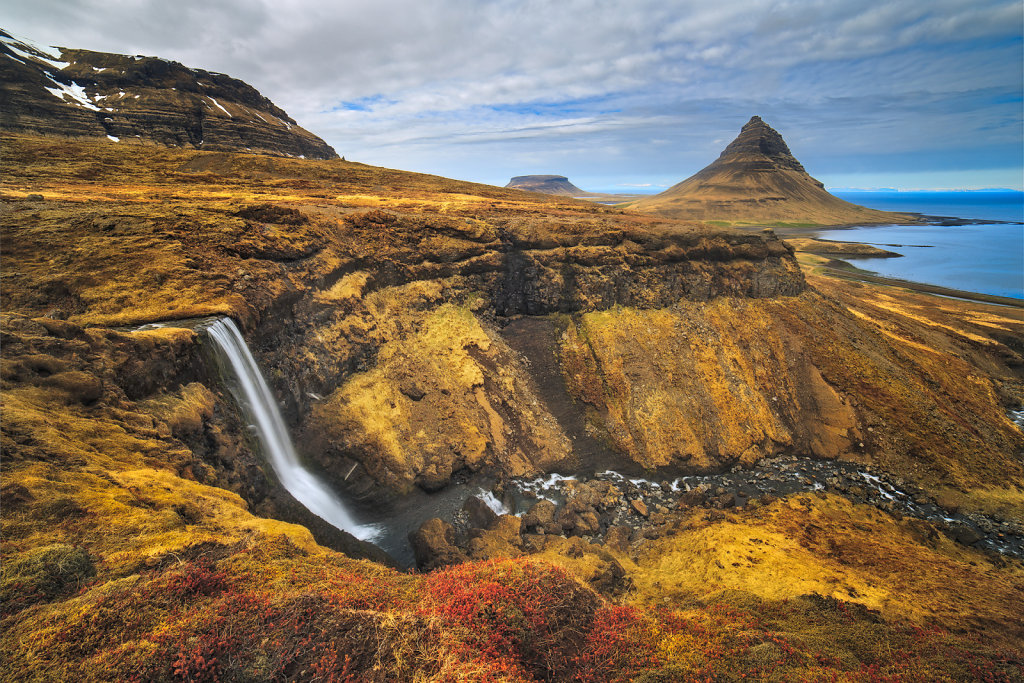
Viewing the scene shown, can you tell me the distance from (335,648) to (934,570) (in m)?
22.4

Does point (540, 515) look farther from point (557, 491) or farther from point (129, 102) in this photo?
point (129, 102)

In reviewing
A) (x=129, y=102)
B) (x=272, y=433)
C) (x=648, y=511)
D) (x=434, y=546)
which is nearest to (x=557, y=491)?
(x=648, y=511)

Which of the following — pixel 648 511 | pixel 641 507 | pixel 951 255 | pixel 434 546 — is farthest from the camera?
pixel 951 255

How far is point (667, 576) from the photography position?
52.4 ft

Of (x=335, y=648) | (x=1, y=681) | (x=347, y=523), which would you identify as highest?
(x=1, y=681)

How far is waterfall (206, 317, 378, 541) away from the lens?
15758 millimetres

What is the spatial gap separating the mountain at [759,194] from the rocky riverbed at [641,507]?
5129 inches

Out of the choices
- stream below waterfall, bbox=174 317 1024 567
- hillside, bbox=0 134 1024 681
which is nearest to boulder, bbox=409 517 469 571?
hillside, bbox=0 134 1024 681

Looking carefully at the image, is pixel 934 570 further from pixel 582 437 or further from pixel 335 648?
pixel 335 648

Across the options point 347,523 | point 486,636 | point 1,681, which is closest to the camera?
point 1,681

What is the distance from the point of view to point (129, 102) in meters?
62.1

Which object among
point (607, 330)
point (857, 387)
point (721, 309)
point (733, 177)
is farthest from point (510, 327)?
point (733, 177)

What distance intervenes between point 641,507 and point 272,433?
1764cm

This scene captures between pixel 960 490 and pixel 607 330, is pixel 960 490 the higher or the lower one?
the lower one
